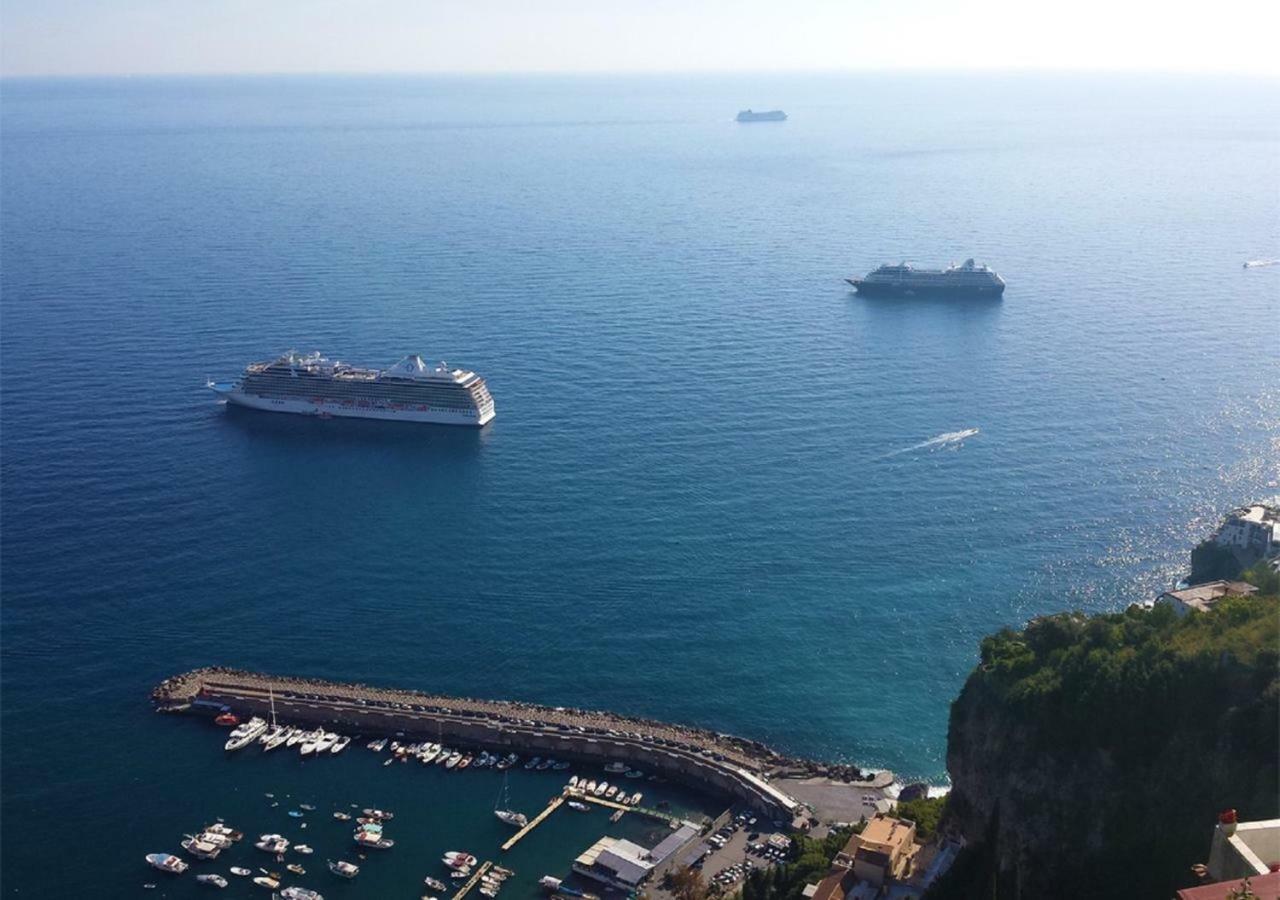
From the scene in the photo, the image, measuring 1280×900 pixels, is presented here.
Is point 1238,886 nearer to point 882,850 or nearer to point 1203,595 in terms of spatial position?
point 882,850

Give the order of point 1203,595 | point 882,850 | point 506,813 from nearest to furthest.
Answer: point 882,850 < point 1203,595 < point 506,813

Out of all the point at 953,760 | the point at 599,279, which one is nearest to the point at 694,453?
the point at 953,760

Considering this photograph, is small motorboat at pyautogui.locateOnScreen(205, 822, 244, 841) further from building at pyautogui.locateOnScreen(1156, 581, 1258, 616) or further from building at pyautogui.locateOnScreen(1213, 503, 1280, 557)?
building at pyautogui.locateOnScreen(1213, 503, 1280, 557)

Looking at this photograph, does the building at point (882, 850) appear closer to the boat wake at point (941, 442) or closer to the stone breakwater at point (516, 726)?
the stone breakwater at point (516, 726)

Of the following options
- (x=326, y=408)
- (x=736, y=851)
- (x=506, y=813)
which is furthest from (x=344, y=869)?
(x=326, y=408)

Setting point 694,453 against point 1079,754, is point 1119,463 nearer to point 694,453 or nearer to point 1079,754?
point 694,453

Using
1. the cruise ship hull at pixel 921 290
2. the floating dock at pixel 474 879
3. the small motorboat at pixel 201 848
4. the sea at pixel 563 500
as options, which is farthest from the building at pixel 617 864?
the cruise ship hull at pixel 921 290
